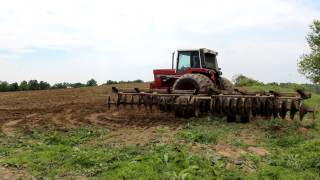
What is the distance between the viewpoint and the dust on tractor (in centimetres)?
1292

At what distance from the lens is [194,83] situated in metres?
15.3

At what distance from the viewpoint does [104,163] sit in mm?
8797

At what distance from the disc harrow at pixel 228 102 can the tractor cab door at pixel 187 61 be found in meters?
1.64

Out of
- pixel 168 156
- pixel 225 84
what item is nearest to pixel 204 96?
pixel 225 84

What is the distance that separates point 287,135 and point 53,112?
32.5 ft

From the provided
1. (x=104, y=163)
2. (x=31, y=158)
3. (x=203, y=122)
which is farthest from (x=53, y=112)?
(x=104, y=163)

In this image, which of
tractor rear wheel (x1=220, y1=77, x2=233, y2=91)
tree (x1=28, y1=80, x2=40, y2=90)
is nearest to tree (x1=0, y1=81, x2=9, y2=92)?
tree (x1=28, y1=80, x2=40, y2=90)

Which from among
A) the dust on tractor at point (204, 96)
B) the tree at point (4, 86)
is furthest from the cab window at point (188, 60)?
Answer: the tree at point (4, 86)

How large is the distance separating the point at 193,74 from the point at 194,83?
449mm

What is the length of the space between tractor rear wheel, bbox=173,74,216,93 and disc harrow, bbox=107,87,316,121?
1.66ft

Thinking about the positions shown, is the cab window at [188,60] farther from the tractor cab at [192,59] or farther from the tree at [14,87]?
the tree at [14,87]

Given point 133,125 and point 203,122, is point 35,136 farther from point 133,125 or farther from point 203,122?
point 203,122

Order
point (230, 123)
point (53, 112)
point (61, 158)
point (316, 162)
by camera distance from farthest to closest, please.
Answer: point (53, 112) → point (230, 123) → point (61, 158) → point (316, 162)

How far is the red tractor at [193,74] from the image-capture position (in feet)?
50.4
